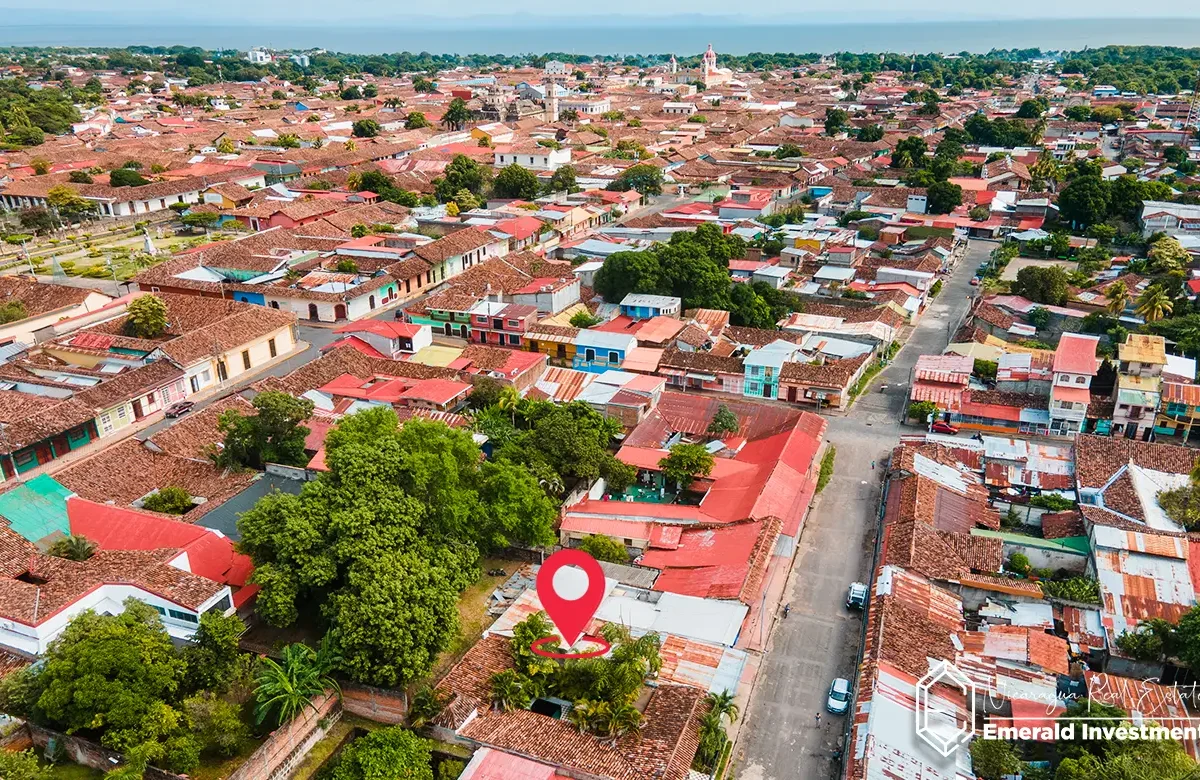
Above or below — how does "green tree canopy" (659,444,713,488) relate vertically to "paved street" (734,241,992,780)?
above

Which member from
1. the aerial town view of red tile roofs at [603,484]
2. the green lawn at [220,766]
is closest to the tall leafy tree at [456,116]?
the aerial town view of red tile roofs at [603,484]

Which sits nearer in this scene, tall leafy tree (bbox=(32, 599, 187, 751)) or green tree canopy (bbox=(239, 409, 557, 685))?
tall leafy tree (bbox=(32, 599, 187, 751))

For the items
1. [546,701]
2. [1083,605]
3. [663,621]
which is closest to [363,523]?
[546,701]

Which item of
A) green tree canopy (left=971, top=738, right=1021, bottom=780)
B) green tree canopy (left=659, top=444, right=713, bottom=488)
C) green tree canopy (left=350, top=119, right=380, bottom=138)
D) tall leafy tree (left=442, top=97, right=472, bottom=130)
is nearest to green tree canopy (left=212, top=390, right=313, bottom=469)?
green tree canopy (left=659, top=444, right=713, bottom=488)

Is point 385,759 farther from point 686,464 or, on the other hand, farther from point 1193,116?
point 1193,116

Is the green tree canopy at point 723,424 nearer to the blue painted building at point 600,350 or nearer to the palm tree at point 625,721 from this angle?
the blue painted building at point 600,350

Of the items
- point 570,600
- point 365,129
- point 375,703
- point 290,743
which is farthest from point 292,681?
point 365,129

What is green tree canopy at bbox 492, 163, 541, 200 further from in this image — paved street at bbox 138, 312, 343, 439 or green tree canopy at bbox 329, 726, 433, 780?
green tree canopy at bbox 329, 726, 433, 780
